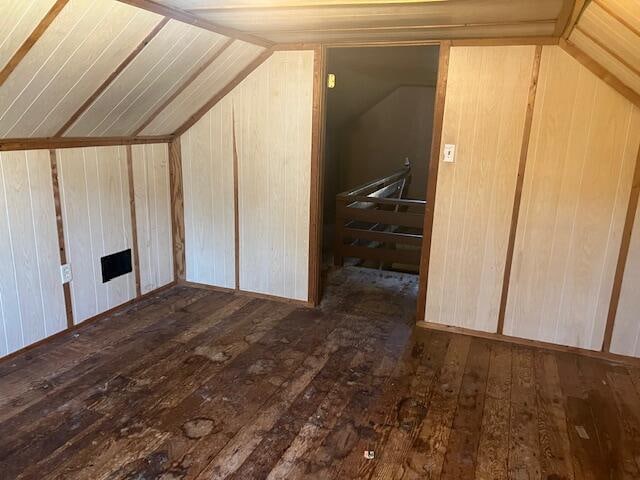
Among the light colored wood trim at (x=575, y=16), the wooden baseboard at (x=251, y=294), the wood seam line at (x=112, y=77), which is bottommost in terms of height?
the wooden baseboard at (x=251, y=294)

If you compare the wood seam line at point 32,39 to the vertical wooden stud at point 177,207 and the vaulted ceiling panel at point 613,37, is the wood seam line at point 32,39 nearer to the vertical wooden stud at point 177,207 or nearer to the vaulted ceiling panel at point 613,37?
the vertical wooden stud at point 177,207

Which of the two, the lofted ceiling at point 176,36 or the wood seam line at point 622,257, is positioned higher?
the lofted ceiling at point 176,36

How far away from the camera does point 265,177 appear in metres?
3.57

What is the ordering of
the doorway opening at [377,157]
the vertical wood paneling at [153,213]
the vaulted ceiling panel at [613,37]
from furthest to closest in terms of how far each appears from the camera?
the doorway opening at [377,157]
the vertical wood paneling at [153,213]
the vaulted ceiling panel at [613,37]

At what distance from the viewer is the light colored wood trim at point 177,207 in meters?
3.80

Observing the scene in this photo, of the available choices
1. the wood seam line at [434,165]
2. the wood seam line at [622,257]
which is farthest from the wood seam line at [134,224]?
the wood seam line at [622,257]

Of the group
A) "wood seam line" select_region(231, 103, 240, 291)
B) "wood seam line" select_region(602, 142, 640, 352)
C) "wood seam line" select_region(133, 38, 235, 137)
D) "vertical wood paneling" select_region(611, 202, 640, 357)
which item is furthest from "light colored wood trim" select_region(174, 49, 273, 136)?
"vertical wood paneling" select_region(611, 202, 640, 357)

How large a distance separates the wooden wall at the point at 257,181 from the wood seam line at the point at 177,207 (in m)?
0.05

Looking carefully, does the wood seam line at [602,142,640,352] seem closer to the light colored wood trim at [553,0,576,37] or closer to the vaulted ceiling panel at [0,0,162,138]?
the light colored wood trim at [553,0,576,37]

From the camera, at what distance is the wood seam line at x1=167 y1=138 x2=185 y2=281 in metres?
3.80

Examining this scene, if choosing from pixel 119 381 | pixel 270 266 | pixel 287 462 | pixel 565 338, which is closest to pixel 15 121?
pixel 119 381

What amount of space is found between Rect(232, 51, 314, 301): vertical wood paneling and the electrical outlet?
1249 mm

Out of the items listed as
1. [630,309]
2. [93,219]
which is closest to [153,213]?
[93,219]

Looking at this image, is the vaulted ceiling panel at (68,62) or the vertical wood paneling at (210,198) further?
the vertical wood paneling at (210,198)
